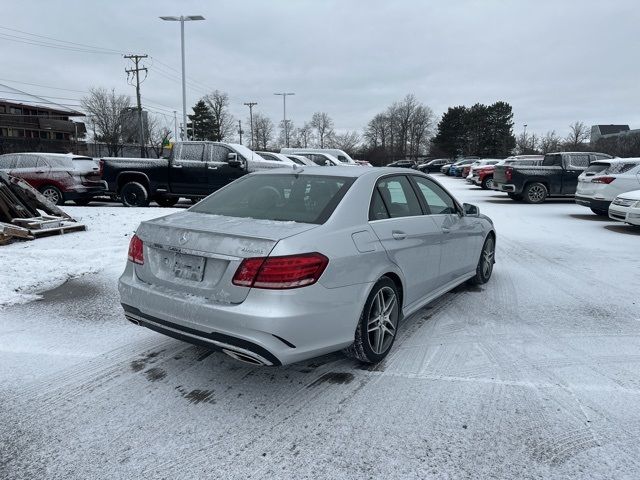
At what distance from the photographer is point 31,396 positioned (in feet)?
10.1

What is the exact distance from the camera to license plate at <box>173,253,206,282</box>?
3.02 metres

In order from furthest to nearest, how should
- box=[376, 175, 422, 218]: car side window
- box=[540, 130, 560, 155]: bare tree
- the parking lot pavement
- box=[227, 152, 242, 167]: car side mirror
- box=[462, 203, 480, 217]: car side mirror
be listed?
box=[540, 130, 560, 155]: bare tree → box=[227, 152, 242, 167]: car side mirror → box=[462, 203, 480, 217]: car side mirror → box=[376, 175, 422, 218]: car side window → the parking lot pavement

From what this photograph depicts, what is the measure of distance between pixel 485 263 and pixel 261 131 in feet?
300

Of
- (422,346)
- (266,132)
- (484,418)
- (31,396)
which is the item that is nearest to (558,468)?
(484,418)

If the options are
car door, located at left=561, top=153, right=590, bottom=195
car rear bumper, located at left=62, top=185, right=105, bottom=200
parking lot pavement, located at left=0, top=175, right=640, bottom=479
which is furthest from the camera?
car door, located at left=561, top=153, right=590, bottom=195

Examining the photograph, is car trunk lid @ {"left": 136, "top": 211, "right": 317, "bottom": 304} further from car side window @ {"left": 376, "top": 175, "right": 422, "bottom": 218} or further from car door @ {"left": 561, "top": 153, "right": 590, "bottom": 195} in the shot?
car door @ {"left": 561, "top": 153, "right": 590, "bottom": 195}

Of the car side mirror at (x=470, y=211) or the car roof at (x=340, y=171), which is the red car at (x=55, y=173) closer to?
the car roof at (x=340, y=171)

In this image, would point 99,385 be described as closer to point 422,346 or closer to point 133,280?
point 133,280

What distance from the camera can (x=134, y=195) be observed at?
1354 centimetres

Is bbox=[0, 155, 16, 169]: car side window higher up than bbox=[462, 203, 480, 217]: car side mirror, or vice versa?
bbox=[0, 155, 16, 169]: car side window

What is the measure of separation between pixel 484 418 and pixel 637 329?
8.29 ft

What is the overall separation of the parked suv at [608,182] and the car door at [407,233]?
9780 millimetres

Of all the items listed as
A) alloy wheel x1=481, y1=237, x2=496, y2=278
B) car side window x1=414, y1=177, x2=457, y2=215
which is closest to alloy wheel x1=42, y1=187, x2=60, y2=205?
car side window x1=414, y1=177, x2=457, y2=215

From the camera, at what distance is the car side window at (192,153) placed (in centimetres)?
1345
